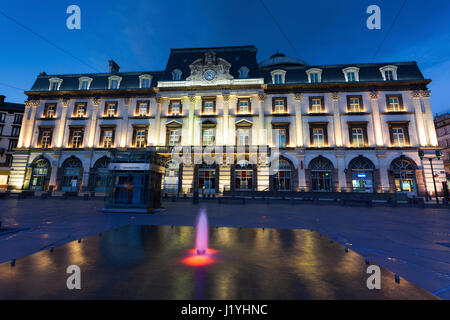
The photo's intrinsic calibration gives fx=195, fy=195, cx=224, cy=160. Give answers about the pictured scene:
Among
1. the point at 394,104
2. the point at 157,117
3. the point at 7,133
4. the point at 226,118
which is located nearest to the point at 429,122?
the point at 394,104

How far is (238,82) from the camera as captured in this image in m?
27.9

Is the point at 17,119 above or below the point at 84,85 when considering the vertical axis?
below

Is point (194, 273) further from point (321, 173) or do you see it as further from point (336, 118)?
point (336, 118)

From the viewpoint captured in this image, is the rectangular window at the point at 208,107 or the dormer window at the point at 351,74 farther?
the rectangular window at the point at 208,107

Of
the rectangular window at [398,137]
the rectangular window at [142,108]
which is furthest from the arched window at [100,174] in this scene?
the rectangular window at [398,137]

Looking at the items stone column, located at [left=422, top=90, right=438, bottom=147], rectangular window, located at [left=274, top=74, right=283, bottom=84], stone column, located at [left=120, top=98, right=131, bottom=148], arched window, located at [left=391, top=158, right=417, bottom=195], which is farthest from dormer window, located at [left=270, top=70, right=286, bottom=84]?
stone column, located at [left=120, top=98, right=131, bottom=148]

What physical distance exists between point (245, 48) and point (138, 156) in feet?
86.6

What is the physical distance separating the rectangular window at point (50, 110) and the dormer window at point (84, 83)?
4.99 metres

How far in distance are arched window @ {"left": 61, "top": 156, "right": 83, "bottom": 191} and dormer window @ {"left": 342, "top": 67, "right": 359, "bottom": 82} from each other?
4083cm

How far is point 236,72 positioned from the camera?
29016 millimetres

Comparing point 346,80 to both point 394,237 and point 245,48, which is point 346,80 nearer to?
point 245,48

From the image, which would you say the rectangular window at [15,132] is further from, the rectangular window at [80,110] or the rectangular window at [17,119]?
the rectangular window at [80,110]

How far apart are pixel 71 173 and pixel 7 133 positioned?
26.5 m

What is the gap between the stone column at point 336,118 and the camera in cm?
2625
